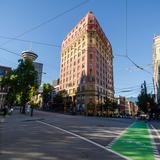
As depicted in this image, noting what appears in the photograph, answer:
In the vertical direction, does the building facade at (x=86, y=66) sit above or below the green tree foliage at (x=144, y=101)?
above

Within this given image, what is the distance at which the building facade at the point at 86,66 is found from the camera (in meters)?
79.0

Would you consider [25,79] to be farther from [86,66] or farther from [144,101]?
[86,66]

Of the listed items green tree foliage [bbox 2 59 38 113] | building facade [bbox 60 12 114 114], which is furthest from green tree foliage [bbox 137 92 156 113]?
green tree foliage [bbox 2 59 38 113]

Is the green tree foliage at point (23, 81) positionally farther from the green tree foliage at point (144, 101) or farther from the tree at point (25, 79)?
the green tree foliage at point (144, 101)

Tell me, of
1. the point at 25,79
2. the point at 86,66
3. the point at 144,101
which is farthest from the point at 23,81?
the point at 86,66

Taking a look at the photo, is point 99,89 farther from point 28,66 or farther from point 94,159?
point 94,159

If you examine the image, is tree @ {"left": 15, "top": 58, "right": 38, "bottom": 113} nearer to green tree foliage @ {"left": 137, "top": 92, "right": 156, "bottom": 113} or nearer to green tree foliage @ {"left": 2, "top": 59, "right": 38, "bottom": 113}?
green tree foliage @ {"left": 2, "top": 59, "right": 38, "bottom": 113}

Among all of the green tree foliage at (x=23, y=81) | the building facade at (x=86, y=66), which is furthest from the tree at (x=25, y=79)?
the building facade at (x=86, y=66)

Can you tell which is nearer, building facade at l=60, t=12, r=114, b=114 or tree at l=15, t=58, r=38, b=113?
tree at l=15, t=58, r=38, b=113

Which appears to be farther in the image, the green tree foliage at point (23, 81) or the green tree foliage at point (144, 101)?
the green tree foliage at point (144, 101)

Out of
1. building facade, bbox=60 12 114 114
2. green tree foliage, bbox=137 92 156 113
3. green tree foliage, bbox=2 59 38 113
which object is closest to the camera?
green tree foliage, bbox=2 59 38 113

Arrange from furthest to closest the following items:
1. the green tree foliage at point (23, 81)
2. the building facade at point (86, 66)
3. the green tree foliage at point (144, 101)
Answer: the building facade at point (86, 66)
the green tree foliage at point (144, 101)
the green tree foliage at point (23, 81)

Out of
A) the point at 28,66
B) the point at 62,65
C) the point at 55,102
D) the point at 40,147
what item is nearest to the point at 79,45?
the point at 62,65

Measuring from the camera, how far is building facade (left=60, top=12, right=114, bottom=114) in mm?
79000
